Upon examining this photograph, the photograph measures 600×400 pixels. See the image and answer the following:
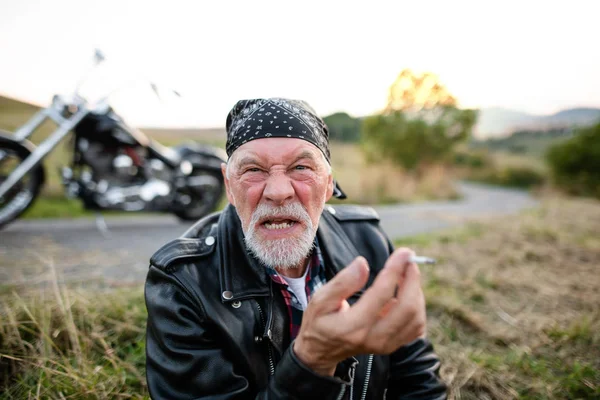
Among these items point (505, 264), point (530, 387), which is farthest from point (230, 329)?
point (505, 264)

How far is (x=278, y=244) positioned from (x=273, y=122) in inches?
19.5

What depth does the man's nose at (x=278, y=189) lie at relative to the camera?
4.52 ft

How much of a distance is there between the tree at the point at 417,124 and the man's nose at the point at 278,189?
13.5 meters

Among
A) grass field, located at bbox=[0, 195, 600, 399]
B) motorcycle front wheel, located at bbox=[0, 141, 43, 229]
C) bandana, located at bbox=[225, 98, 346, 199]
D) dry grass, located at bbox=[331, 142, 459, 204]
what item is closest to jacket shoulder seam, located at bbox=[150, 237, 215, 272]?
bandana, located at bbox=[225, 98, 346, 199]

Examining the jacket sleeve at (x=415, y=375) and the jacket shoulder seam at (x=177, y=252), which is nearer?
the jacket shoulder seam at (x=177, y=252)

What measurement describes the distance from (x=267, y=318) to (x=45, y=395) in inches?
44.6

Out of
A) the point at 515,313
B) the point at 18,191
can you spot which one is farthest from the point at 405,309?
the point at 18,191

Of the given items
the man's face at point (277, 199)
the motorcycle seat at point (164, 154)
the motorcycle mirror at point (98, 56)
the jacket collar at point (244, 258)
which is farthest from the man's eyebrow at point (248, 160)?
the motorcycle seat at point (164, 154)

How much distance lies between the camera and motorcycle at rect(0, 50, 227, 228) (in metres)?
3.97

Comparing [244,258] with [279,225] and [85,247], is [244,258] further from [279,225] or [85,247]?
[85,247]

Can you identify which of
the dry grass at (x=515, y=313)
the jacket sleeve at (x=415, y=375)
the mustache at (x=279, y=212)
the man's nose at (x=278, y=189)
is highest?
the man's nose at (x=278, y=189)

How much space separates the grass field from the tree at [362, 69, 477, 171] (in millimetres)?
10508

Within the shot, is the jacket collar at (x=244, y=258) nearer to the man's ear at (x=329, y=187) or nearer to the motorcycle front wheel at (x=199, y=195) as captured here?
the man's ear at (x=329, y=187)

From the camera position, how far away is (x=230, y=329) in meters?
1.29
